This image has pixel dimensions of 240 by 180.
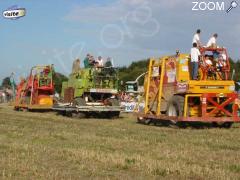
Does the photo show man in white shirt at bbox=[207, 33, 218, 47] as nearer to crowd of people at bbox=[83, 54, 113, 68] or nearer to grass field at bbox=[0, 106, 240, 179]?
grass field at bbox=[0, 106, 240, 179]

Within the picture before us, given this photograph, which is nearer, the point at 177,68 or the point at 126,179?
the point at 126,179

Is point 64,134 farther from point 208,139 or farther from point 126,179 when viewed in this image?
point 126,179

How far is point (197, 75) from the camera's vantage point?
52.0ft

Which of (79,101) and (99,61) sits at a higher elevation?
(99,61)

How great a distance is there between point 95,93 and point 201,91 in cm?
751

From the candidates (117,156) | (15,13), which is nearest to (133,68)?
(15,13)

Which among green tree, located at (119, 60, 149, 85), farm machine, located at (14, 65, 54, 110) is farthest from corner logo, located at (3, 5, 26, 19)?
green tree, located at (119, 60, 149, 85)

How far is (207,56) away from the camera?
638 inches

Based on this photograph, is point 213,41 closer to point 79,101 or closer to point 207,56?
point 207,56

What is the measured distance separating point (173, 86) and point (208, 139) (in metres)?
4.83

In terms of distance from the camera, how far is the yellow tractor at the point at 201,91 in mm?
15445

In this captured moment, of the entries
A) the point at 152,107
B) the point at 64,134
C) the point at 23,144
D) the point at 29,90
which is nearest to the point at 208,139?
the point at 64,134

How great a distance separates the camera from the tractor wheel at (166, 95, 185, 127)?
51.6ft

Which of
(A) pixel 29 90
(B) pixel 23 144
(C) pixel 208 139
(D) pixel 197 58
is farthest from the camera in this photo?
(A) pixel 29 90
